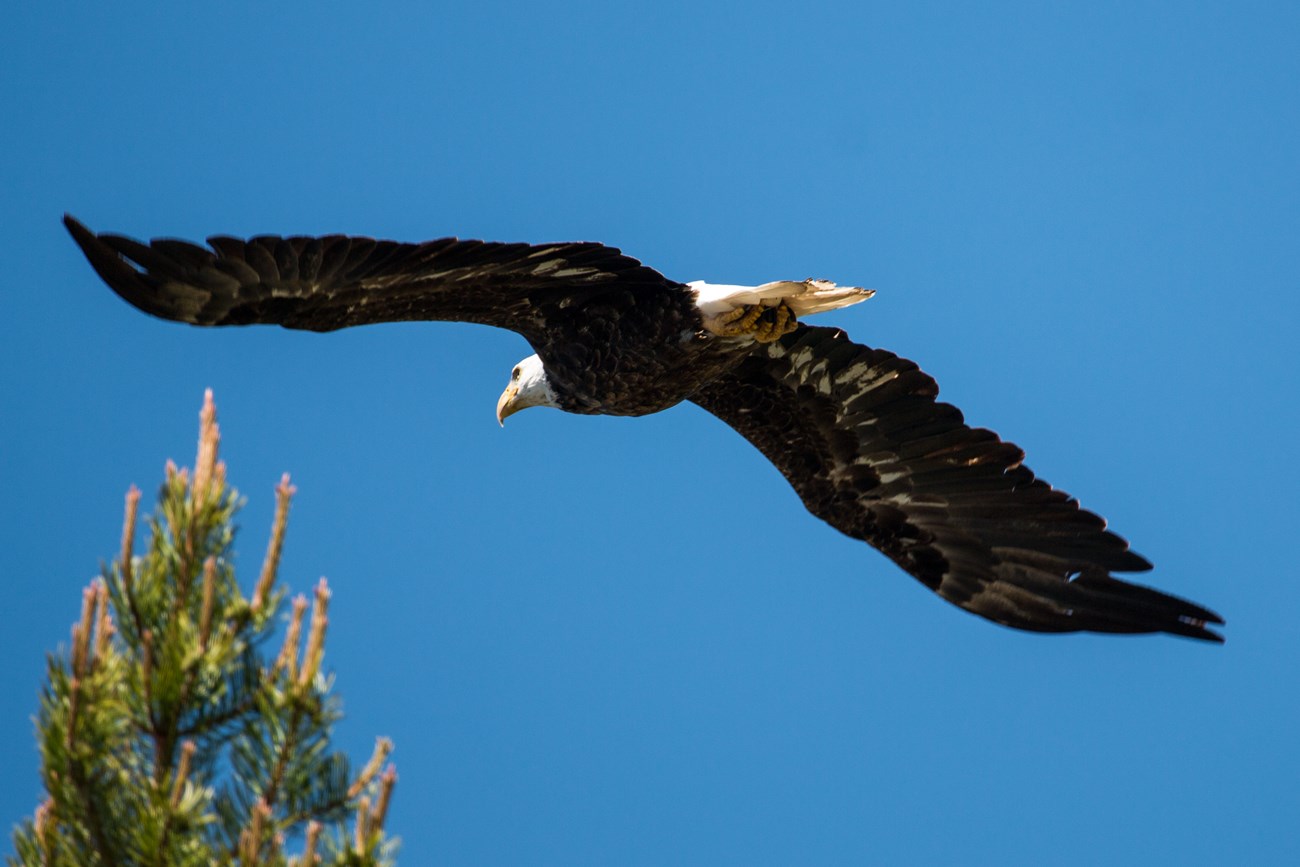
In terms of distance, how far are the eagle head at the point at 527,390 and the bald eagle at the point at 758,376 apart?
0.5 inches

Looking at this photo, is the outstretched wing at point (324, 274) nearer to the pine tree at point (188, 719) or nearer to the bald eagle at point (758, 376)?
the bald eagle at point (758, 376)

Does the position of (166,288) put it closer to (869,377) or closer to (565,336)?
(565,336)

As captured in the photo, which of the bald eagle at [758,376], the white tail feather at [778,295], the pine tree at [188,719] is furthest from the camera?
the white tail feather at [778,295]

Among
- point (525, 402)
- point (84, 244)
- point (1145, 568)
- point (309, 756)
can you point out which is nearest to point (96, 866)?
point (309, 756)

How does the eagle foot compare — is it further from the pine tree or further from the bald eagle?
the pine tree

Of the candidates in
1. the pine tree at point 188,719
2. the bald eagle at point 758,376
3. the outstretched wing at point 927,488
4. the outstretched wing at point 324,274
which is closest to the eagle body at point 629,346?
the bald eagle at point 758,376

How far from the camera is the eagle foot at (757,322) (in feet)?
23.9

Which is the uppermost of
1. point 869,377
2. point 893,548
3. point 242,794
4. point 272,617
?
point 869,377

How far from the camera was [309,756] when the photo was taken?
13.0 ft

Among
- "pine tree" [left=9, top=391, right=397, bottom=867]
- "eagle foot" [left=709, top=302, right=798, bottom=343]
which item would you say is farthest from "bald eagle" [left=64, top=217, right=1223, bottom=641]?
"pine tree" [left=9, top=391, right=397, bottom=867]

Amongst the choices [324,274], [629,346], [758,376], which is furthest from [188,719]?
[758,376]

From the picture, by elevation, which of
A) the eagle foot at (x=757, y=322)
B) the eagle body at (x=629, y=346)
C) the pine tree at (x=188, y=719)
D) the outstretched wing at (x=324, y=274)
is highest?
the eagle foot at (x=757, y=322)

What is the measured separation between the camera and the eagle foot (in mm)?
7270

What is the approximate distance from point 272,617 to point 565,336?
343 cm
